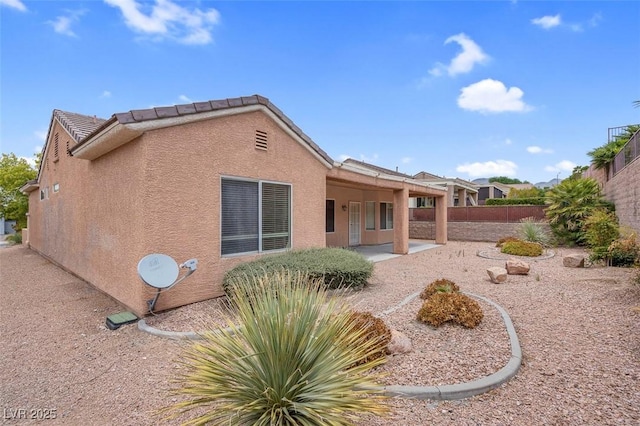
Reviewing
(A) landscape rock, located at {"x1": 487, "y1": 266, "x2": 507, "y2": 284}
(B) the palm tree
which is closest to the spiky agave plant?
(A) landscape rock, located at {"x1": 487, "y1": 266, "x2": 507, "y2": 284}

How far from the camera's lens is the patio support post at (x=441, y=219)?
1878cm

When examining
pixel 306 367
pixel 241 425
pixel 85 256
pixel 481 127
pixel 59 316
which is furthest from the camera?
pixel 481 127

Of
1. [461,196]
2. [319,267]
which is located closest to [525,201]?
[461,196]

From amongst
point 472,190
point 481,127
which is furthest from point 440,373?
point 472,190

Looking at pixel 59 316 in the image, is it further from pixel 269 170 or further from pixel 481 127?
pixel 481 127

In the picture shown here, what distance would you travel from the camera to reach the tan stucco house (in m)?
6.17

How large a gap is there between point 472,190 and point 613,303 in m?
31.3

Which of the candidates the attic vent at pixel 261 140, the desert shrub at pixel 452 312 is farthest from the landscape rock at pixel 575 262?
the attic vent at pixel 261 140

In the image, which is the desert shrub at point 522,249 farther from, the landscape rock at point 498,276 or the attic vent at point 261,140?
the attic vent at point 261,140

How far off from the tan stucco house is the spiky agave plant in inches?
158

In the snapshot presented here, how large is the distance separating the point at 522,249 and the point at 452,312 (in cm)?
1087

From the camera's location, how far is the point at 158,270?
574cm

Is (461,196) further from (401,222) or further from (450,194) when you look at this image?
(401,222)

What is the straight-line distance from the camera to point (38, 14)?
8.37 metres
